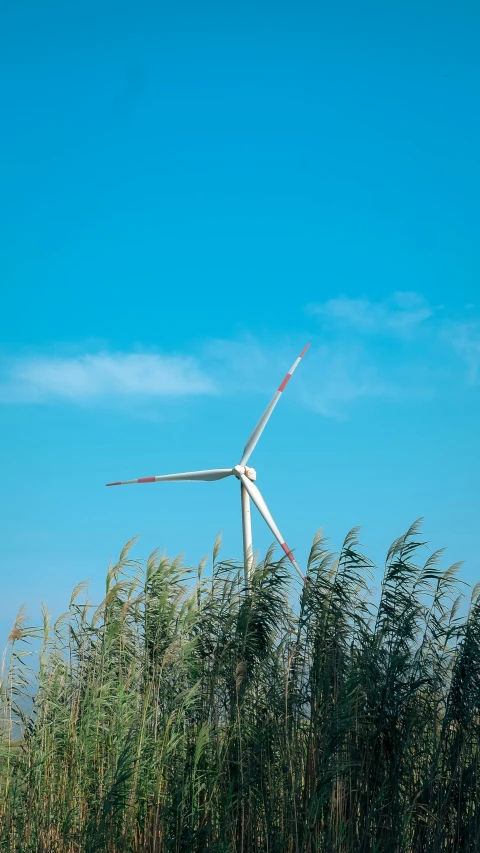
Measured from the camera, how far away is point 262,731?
39.9ft

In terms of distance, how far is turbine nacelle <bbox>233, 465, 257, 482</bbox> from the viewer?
2635 cm

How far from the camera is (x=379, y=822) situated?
1209 cm

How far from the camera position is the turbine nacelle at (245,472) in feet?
86.5

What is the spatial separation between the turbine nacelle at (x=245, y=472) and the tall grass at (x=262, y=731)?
38.0ft

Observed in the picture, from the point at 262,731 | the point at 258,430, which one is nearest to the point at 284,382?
the point at 258,430

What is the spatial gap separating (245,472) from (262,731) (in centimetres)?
1460

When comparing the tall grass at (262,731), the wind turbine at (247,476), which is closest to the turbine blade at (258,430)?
the wind turbine at (247,476)

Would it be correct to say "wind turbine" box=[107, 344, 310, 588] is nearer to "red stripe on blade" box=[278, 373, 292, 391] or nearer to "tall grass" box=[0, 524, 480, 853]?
"red stripe on blade" box=[278, 373, 292, 391]

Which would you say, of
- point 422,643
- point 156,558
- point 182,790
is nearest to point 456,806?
point 422,643

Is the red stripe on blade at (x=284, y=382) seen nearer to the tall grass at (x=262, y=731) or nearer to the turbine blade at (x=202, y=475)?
the turbine blade at (x=202, y=475)

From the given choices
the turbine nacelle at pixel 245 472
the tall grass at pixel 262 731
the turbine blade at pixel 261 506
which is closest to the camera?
the tall grass at pixel 262 731

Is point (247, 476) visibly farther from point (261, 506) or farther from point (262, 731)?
point (262, 731)

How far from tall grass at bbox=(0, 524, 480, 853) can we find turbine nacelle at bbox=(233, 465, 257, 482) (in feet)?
38.0

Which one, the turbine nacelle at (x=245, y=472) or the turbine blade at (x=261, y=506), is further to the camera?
the turbine nacelle at (x=245, y=472)
